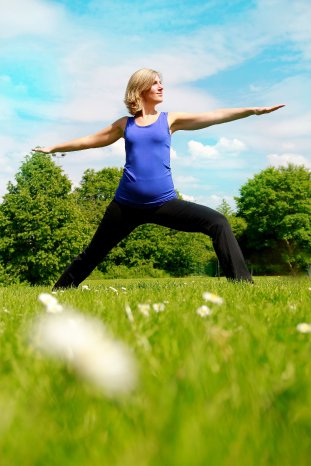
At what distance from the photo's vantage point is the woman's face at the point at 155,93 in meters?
8.02

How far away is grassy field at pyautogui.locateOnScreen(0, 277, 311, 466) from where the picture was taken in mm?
1472

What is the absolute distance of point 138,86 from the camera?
8.01 metres

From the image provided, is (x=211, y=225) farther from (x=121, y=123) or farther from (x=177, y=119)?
(x=121, y=123)

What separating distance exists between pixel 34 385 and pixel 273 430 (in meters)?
0.96

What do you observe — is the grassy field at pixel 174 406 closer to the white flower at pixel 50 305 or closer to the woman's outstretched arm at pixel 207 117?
the white flower at pixel 50 305

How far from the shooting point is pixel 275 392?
1.98 metres

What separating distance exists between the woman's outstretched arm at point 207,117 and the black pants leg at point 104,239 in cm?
152

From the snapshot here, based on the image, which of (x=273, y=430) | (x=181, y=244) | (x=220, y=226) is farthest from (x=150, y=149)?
(x=181, y=244)

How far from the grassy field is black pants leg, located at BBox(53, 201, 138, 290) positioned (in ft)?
16.7

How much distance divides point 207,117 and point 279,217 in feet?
205

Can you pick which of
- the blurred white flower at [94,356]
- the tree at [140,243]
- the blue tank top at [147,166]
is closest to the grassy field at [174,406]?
the blurred white flower at [94,356]

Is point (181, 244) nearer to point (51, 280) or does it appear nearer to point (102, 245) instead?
point (51, 280)

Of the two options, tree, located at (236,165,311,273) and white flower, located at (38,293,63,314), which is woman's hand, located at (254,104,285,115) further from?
tree, located at (236,165,311,273)

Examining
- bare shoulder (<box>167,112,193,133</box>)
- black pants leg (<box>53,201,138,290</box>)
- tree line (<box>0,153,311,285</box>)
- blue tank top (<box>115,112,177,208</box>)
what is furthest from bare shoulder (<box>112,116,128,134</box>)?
tree line (<box>0,153,311,285</box>)
